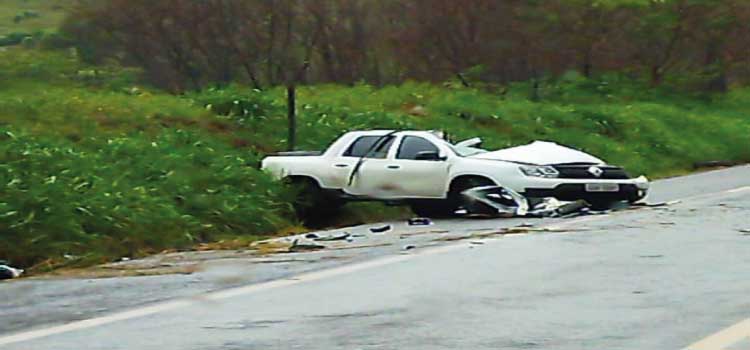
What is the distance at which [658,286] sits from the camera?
38.2 feet

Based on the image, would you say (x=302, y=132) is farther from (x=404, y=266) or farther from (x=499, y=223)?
(x=404, y=266)

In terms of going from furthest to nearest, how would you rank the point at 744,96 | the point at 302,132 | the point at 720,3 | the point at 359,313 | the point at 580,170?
the point at 744,96
the point at 720,3
the point at 302,132
the point at 580,170
the point at 359,313

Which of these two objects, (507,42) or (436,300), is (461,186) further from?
(507,42)

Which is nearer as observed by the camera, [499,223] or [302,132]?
[499,223]

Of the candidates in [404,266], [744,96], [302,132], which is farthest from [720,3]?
[404,266]

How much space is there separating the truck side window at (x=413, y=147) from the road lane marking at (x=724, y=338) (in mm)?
11007

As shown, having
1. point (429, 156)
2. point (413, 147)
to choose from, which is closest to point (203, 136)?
point (413, 147)

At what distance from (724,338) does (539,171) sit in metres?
10.7

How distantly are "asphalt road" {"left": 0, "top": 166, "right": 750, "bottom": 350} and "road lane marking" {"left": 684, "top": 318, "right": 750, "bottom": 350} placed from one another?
1 cm

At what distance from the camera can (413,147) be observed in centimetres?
2064

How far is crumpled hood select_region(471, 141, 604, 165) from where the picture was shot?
66.0 feet

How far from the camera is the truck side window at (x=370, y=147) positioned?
2075cm

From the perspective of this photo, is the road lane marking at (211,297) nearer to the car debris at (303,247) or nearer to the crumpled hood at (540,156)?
the car debris at (303,247)

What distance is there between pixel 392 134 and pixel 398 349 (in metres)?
12.0
